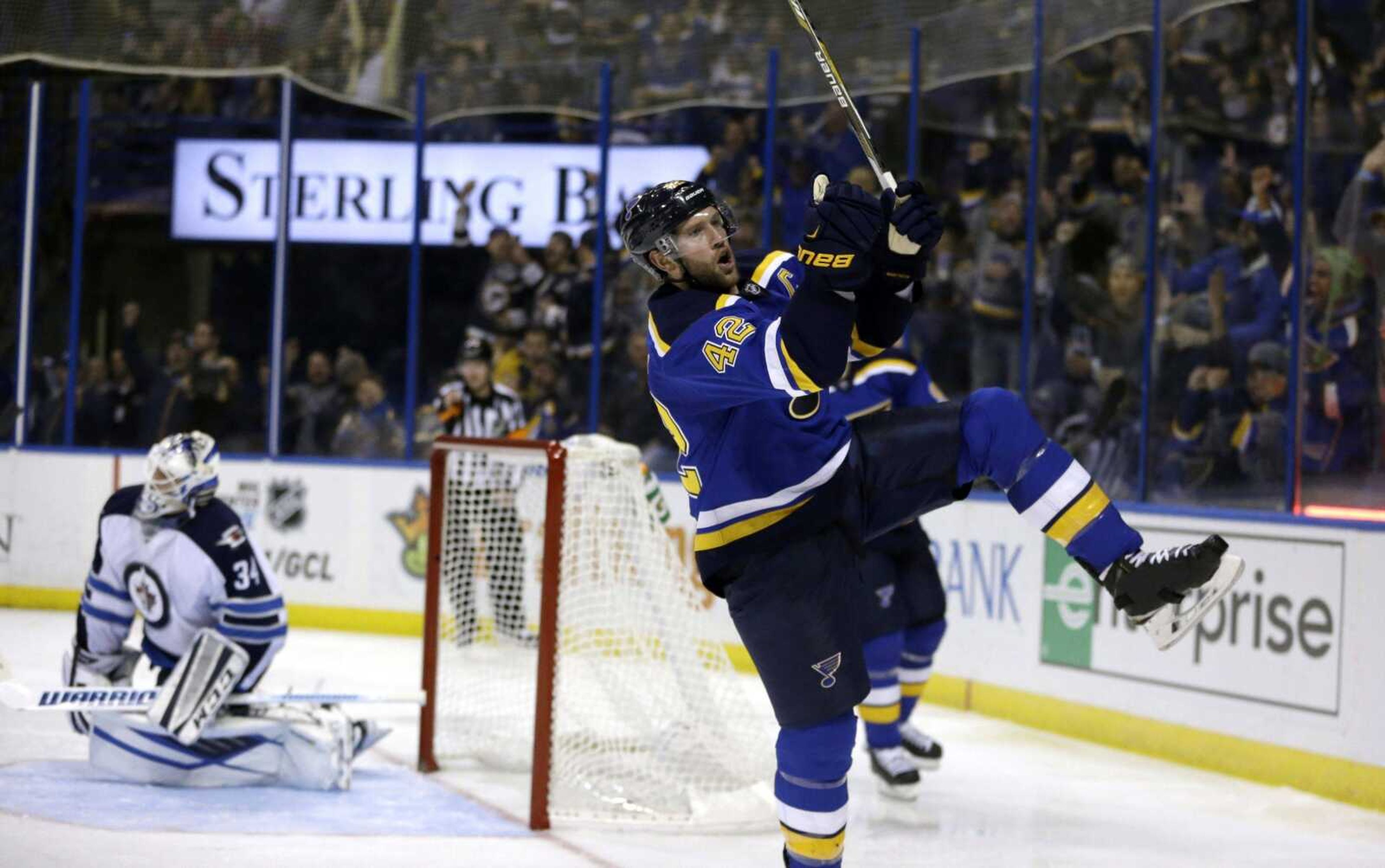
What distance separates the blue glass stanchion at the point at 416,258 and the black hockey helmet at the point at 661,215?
5.50 meters

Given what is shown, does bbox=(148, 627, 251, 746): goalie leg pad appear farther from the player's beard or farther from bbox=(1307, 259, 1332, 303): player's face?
bbox=(1307, 259, 1332, 303): player's face

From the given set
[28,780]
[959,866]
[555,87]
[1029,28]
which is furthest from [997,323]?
[28,780]

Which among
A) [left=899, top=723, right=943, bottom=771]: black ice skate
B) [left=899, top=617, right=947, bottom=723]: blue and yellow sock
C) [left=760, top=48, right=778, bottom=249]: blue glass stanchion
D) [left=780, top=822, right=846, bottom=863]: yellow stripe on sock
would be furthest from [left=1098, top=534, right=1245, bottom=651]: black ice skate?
[left=760, top=48, right=778, bottom=249]: blue glass stanchion

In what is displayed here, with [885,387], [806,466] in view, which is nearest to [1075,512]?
[806,466]

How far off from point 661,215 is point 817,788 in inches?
37.9

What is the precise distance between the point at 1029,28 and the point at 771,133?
1.35 metres

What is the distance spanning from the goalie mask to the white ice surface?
1.73 ft

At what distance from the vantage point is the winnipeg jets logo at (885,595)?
4309 mm

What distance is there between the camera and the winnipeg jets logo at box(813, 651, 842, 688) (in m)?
2.60

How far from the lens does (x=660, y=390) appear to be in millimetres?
2561

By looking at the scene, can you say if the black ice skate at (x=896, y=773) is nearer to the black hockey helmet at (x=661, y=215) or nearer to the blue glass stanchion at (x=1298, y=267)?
the blue glass stanchion at (x=1298, y=267)

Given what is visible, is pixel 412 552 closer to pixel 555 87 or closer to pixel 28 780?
pixel 555 87

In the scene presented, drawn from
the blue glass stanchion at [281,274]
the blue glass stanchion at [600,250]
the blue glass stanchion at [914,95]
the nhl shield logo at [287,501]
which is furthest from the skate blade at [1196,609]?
the blue glass stanchion at [281,274]

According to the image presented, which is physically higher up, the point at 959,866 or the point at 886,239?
the point at 886,239
